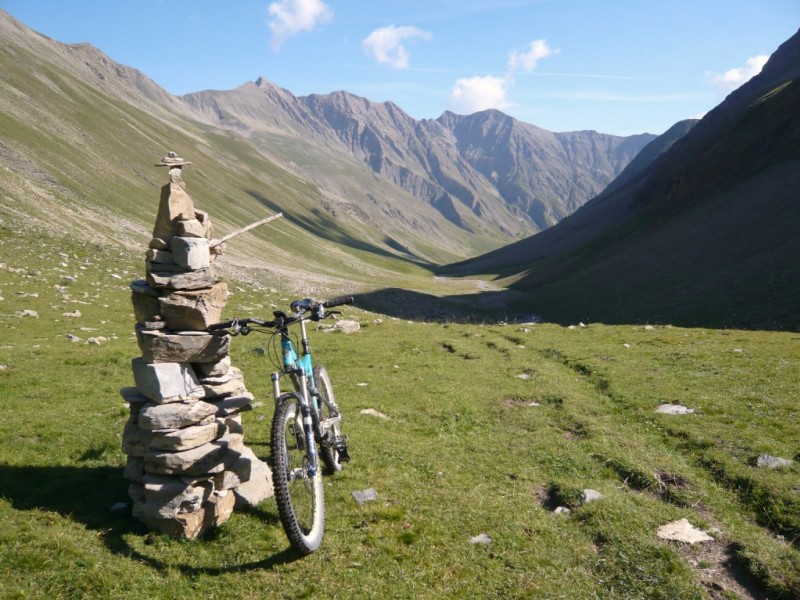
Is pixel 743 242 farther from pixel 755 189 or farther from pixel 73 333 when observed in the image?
pixel 73 333

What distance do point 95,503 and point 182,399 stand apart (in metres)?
2.77

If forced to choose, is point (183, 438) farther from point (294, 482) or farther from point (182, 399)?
point (294, 482)

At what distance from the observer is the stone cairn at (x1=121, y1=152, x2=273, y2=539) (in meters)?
8.66

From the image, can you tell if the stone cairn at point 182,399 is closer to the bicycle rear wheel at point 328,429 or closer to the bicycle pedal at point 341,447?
the bicycle rear wheel at point 328,429

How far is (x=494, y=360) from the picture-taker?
2316 cm

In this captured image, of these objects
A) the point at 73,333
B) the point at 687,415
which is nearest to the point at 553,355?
the point at 687,415

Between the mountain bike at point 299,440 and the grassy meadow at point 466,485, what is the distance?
67 centimetres

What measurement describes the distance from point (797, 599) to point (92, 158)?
11604 centimetres

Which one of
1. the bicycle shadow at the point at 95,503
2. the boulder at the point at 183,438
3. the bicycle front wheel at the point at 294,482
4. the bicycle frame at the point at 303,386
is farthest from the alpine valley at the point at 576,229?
the boulder at the point at 183,438

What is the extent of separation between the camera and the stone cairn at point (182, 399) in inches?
341

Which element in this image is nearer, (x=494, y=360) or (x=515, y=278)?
(x=494, y=360)

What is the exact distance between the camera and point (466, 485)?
10.8 metres

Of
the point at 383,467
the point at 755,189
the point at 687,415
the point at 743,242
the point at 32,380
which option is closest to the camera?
the point at 383,467

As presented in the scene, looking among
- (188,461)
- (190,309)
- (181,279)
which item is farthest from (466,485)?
(181,279)
